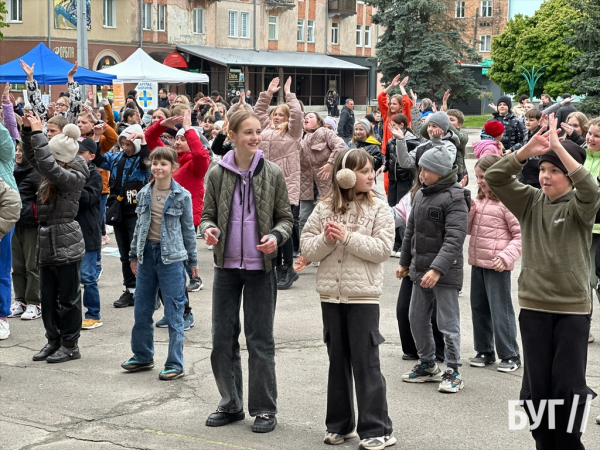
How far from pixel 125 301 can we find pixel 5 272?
1.51 m

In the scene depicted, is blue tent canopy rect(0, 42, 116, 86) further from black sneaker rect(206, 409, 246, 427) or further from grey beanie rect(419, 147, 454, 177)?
black sneaker rect(206, 409, 246, 427)

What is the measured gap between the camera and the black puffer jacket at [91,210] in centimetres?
846

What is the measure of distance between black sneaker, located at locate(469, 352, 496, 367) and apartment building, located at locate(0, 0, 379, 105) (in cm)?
3818

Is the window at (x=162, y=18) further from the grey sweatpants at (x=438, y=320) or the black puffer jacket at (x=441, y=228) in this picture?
the grey sweatpants at (x=438, y=320)

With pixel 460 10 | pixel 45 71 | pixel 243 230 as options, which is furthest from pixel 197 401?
pixel 460 10

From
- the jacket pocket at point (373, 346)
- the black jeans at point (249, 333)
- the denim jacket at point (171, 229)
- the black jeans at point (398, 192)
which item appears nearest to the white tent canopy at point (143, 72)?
the black jeans at point (398, 192)

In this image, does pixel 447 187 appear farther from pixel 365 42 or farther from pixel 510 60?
pixel 365 42

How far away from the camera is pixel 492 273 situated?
23.1 ft

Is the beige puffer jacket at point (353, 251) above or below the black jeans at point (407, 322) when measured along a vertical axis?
above

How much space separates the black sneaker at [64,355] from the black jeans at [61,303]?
43 mm

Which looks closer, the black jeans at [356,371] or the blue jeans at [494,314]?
the black jeans at [356,371]

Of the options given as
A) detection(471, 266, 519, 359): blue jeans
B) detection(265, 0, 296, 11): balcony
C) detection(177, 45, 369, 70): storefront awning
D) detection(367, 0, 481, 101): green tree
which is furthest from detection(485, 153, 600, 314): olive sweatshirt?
detection(265, 0, 296, 11): balcony

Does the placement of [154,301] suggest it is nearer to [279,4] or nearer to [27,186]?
[27,186]

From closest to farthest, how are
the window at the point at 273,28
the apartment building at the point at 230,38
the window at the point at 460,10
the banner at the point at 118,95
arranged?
the banner at the point at 118,95
the apartment building at the point at 230,38
the window at the point at 273,28
the window at the point at 460,10
